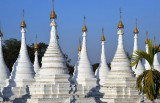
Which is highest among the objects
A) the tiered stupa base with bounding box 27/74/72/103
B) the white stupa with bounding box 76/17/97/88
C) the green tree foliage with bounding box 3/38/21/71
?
the green tree foliage with bounding box 3/38/21/71

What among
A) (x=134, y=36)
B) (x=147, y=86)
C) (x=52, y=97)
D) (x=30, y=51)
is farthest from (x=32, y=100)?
(x=30, y=51)


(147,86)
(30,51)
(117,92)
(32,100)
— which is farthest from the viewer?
(30,51)

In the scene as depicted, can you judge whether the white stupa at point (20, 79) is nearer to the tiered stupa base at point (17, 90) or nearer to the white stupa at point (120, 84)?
the tiered stupa base at point (17, 90)

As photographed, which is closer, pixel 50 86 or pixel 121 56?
pixel 50 86

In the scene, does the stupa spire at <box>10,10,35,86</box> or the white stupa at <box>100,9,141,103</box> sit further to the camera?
the stupa spire at <box>10,10,35,86</box>

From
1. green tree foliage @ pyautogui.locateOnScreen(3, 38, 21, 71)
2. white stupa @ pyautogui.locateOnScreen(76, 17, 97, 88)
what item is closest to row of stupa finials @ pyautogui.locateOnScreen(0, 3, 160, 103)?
white stupa @ pyautogui.locateOnScreen(76, 17, 97, 88)

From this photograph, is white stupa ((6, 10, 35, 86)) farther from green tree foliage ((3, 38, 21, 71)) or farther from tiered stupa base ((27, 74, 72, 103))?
green tree foliage ((3, 38, 21, 71))

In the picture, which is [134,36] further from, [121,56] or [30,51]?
[30,51]

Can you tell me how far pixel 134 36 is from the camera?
57.8m

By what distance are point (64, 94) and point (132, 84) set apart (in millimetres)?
8193

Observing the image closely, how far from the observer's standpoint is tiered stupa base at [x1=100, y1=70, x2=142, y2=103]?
4731 centimetres

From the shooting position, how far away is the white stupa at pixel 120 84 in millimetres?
47500

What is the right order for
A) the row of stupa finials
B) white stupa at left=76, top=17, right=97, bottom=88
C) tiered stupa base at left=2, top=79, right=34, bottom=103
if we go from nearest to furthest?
1. the row of stupa finials
2. tiered stupa base at left=2, top=79, right=34, bottom=103
3. white stupa at left=76, top=17, right=97, bottom=88

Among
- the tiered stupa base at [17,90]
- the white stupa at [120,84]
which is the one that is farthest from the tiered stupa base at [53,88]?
the white stupa at [120,84]
